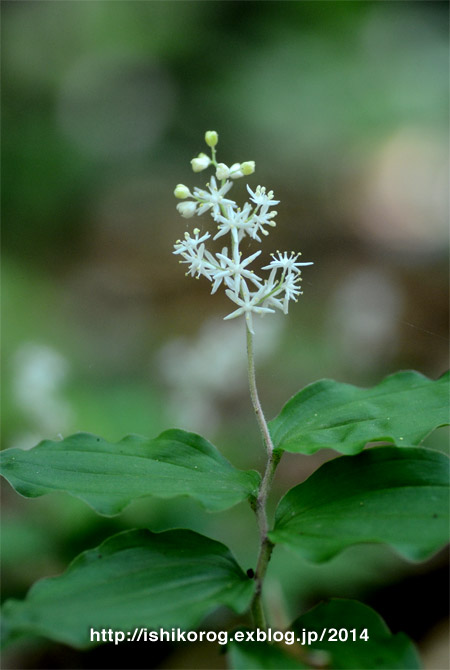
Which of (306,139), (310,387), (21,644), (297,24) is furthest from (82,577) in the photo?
(297,24)

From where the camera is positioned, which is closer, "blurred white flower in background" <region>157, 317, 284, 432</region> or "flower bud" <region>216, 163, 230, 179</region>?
"flower bud" <region>216, 163, 230, 179</region>

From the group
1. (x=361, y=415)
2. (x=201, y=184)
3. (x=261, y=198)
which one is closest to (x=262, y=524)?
(x=361, y=415)

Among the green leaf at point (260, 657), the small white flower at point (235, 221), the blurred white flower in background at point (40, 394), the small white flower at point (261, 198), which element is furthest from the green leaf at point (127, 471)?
the blurred white flower in background at point (40, 394)

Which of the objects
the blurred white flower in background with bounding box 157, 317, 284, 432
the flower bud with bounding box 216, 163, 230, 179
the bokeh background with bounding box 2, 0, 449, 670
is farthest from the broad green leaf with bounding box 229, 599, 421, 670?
the blurred white flower in background with bounding box 157, 317, 284, 432

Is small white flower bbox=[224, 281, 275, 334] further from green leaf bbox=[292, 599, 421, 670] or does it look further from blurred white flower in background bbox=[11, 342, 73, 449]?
blurred white flower in background bbox=[11, 342, 73, 449]

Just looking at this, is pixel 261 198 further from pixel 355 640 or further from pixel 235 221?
pixel 355 640

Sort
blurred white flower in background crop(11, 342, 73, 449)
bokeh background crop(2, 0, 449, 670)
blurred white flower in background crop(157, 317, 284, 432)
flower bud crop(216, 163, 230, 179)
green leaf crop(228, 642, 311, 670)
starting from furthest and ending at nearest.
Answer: bokeh background crop(2, 0, 449, 670) < blurred white flower in background crop(157, 317, 284, 432) < blurred white flower in background crop(11, 342, 73, 449) < flower bud crop(216, 163, 230, 179) < green leaf crop(228, 642, 311, 670)
